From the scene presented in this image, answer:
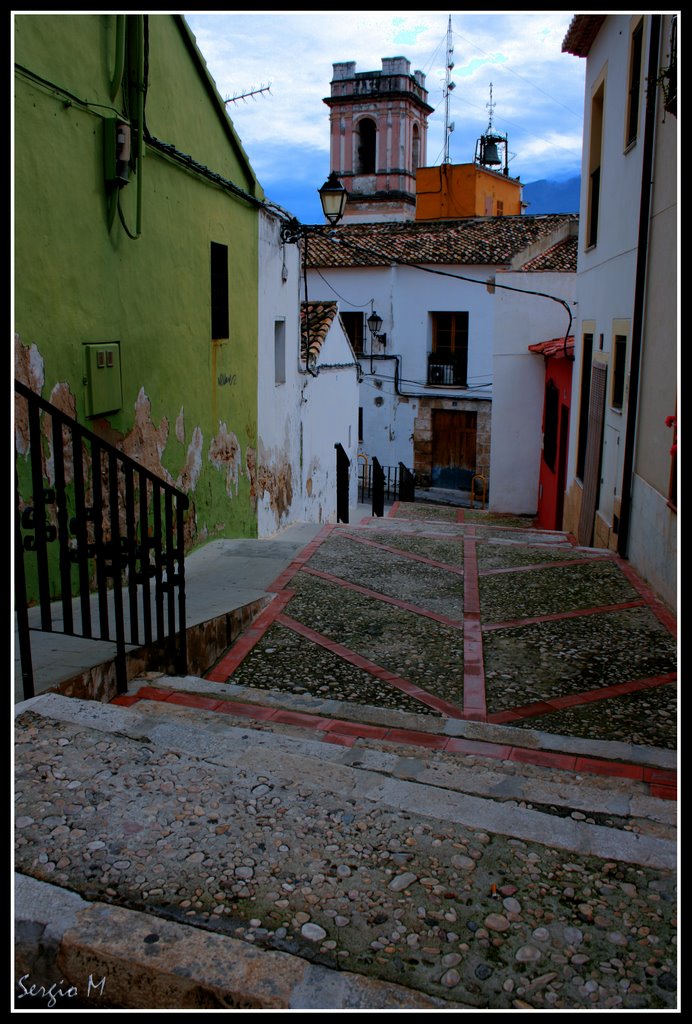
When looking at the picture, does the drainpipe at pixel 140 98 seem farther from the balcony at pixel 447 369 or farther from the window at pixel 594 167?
the balcony at pixel 447 369

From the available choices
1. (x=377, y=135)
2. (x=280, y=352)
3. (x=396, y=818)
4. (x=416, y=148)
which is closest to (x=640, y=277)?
(x=280, y=352)

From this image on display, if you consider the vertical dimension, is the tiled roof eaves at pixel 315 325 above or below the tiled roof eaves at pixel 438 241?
below

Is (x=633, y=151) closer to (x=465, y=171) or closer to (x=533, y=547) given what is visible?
(x=533, y=547)

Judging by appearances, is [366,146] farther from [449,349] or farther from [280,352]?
[280,352]

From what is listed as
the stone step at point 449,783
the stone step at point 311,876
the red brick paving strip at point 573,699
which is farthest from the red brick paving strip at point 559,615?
the stone step at point 311,876

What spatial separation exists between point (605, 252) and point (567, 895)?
9.12 m

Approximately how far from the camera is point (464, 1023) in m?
2.08

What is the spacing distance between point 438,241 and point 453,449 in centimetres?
665

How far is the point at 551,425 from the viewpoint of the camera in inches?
643

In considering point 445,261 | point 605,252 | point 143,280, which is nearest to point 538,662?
point 143,280

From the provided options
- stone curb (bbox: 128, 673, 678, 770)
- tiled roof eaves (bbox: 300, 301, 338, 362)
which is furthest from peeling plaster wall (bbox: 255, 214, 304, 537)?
stone curb (bbox: 128, 673, 678, 770)

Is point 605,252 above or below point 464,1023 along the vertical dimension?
above

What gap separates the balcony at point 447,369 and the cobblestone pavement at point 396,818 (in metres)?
22.5

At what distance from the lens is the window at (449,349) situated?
27.5 metres
